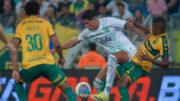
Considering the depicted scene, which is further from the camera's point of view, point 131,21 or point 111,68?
point 131,21

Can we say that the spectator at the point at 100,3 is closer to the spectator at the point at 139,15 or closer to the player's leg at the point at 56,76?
the spectator at the point at 139,15

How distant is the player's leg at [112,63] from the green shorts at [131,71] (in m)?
0.19

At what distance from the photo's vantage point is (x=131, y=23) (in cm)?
1143

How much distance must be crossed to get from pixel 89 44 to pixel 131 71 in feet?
11.0

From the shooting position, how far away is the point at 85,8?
56.2 feet

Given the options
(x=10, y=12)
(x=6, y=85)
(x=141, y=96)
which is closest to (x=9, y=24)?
(x=10, y=12)

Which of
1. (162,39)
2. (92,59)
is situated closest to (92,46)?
(92,59)

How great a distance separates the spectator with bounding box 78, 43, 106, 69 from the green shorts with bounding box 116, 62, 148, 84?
2775mm

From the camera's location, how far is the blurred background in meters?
13.7

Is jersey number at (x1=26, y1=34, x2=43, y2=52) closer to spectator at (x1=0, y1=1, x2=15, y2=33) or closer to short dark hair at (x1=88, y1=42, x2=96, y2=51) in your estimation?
short dark hair at (x1=88, y1=42, x2=96, y2=51)

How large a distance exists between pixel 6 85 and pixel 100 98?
364 centimetres

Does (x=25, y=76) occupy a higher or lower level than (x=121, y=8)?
lower

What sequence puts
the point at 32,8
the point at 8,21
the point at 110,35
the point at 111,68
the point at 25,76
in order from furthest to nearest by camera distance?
the point at 8,21 < the point at 110,35 < the point at 111,68 < the point at 25,76 < the point at 32,8

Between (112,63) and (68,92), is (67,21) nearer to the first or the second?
(112,63)
